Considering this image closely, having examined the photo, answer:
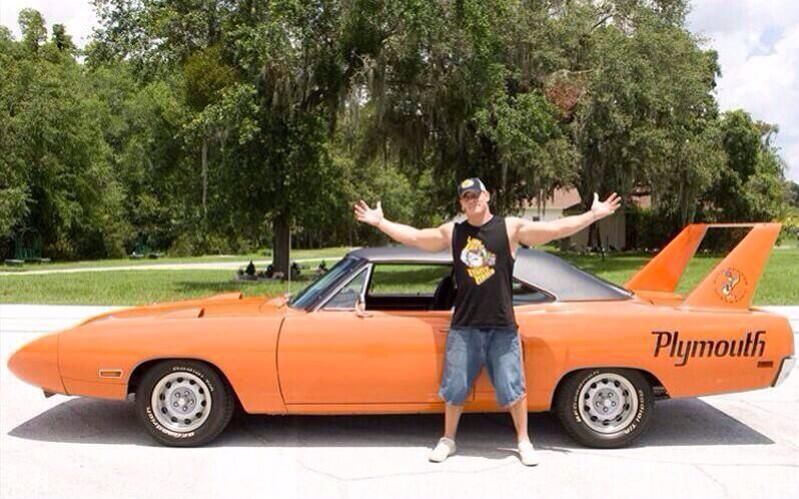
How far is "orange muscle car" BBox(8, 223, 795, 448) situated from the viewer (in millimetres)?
4957

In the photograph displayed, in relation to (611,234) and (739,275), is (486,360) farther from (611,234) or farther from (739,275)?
(611,234)

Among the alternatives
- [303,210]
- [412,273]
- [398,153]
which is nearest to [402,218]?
[398,153]

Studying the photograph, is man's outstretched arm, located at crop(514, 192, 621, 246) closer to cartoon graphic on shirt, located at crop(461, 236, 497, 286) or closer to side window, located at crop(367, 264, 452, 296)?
cartoon graphic on shirt, located at crop(461, 236, 497, 286)

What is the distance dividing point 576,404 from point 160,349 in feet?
8.89

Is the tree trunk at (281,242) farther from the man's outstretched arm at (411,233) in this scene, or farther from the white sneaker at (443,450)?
the white sneaker at (443,450)

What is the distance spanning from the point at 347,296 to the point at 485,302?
101cm

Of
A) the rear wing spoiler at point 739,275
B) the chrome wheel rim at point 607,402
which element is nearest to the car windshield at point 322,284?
the chrome wheel rim at point 607,402

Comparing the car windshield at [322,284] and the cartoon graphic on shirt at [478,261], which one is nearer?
the cartoon graphic on shirt at [478,261]

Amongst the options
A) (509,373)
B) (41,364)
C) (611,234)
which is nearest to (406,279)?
(509,373)

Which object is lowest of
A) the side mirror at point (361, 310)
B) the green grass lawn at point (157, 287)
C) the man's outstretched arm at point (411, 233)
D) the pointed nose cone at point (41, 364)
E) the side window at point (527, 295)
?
the green grass lawn at point (157, 287)

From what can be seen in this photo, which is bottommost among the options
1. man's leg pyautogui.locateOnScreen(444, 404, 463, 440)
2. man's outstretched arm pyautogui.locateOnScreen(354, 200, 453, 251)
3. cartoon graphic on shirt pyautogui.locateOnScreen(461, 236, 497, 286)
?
man's leg pyautogui.locateOnScreen(444, 404, 463, 440)

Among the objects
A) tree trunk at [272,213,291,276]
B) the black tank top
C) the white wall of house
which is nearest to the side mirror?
the black tank top

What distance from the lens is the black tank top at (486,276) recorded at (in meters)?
4.71

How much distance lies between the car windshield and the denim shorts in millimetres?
935
